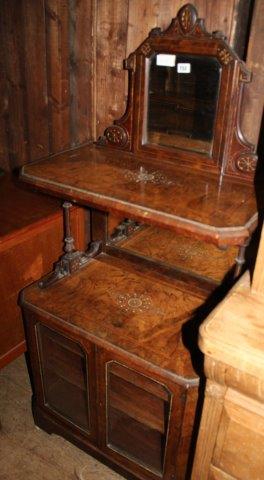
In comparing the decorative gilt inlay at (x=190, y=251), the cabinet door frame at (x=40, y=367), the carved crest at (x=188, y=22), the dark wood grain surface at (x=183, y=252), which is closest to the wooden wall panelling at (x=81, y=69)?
the carved crest at (x=188, y=22)

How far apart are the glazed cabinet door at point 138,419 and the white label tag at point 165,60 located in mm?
1066

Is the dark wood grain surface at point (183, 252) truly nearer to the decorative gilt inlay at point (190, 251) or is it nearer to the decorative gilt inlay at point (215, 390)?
the decorative gilt inlay at point (190, 251)

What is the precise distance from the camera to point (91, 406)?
163 cm

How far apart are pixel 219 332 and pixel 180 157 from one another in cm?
81

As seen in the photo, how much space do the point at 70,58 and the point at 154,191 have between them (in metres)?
0.86

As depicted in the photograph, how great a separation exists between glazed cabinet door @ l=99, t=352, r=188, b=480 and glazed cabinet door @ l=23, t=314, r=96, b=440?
3.7 inches

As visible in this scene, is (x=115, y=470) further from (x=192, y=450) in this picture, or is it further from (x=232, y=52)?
(x=232, y=52)

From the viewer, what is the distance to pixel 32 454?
1844mm

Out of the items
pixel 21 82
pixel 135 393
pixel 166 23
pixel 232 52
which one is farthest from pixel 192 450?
pixel 21 82

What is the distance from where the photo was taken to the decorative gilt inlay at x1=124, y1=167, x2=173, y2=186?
1.45m

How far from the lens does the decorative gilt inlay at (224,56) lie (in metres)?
1.37

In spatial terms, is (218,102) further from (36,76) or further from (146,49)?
(36,76)

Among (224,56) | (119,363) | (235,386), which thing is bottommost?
(119,363)

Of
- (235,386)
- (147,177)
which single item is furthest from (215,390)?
(147,177)
